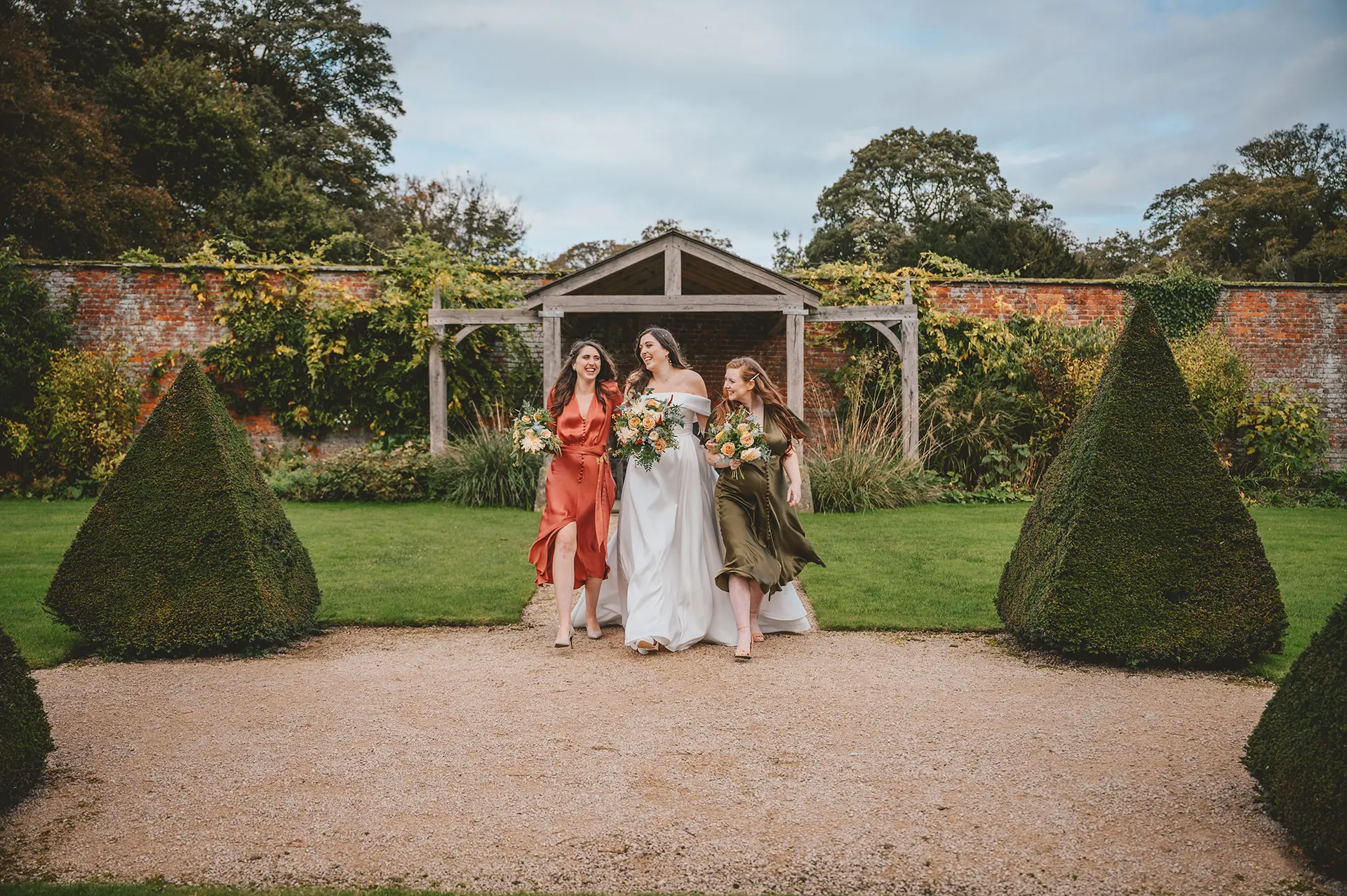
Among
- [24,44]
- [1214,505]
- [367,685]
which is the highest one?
[24,44]

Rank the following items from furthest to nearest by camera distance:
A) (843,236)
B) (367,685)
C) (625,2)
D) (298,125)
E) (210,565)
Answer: (843,236) → (298,125) → (625,2) → (210,565) → (367,685)

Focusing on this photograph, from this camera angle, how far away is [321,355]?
540 inches

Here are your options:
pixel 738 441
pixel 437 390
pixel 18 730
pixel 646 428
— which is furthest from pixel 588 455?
pixel 437 390

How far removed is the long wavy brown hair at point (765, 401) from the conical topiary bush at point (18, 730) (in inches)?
141

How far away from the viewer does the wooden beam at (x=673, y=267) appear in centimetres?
1203

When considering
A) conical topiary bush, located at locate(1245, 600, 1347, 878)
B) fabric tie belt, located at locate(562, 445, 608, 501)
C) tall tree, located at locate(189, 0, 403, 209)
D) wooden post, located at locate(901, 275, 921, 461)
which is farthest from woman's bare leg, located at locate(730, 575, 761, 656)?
tall tree, located at locate(189, 0, 403, 209)

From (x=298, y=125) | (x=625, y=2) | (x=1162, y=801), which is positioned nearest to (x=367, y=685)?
(x=1162, y=801)

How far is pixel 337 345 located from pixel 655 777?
11.8 meters

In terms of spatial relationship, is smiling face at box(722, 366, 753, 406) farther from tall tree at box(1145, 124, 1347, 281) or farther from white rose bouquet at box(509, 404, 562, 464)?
tall tree at box(1145, 124, 1347, 281)

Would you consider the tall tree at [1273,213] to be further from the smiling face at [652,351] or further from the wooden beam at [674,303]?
the smiling face at [652,351]

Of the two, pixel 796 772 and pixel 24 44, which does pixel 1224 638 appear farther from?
pixel 24 44

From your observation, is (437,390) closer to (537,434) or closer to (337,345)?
(337,345)

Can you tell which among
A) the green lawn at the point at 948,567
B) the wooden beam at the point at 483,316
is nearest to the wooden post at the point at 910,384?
the green lawn at the point at 948,567

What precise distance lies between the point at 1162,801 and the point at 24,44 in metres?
22.9
